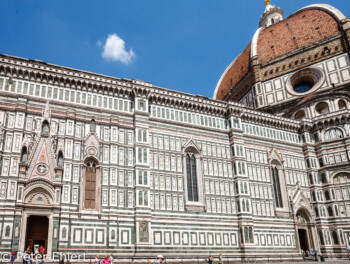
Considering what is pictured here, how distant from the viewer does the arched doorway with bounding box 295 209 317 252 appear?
34.1m

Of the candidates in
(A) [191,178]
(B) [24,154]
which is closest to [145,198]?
(A) [191,178]

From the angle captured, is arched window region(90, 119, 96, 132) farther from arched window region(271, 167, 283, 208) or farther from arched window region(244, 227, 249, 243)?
arched window region(271, 167, 283, 208)

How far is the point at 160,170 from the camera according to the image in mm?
28594

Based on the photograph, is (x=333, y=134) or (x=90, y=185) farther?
(x=333, y=134)

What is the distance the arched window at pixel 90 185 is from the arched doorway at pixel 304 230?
20187 millimetres

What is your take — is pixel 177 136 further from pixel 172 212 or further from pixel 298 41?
pixel 298 41

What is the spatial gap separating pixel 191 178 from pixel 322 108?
20.8 metres

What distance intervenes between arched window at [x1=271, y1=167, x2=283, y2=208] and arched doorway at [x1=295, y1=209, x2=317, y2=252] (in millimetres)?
2421

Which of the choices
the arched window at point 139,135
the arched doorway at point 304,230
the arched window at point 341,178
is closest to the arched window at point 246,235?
the arched doorway at point 304,230

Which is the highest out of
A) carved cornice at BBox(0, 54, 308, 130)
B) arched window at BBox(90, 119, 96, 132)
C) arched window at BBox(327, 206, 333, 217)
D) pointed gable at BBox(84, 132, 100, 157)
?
carved cornice at BBox(0, 54, 308, 130)

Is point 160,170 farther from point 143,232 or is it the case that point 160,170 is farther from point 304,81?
point 304,81

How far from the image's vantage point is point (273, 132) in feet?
121

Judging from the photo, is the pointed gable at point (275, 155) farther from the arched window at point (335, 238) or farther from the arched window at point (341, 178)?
the arched window at point (335, 238)

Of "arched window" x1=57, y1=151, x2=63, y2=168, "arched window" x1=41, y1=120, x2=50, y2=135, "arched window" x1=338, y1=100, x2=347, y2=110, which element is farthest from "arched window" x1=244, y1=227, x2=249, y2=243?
"arched window" x1=338, y1=100, x2=347, y2=110
